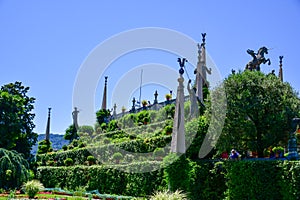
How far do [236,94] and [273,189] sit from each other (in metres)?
4.44

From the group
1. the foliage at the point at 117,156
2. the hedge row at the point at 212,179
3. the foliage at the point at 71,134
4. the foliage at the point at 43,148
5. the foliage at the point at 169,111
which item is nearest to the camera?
the hedge row at the point at 212,179

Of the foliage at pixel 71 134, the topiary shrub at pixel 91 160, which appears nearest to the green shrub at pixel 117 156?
the topiary shrub at pixel 91 160

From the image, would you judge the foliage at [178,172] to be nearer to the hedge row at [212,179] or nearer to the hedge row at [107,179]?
the hedge row at [212,179]

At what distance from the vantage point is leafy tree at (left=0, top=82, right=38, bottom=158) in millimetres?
27328

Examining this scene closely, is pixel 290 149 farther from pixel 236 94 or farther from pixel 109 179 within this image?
pixel 109 179

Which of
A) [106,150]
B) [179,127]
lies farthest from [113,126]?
[179,127]

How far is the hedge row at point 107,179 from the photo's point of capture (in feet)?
58.9

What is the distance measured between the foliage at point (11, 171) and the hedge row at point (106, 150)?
6.25 m

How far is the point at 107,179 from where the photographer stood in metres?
21.2

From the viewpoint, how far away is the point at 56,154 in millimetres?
31344

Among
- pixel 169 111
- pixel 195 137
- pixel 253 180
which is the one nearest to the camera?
pixel 253 180

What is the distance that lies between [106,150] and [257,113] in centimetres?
1421

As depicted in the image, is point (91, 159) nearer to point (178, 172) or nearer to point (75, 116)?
point (178, 172)

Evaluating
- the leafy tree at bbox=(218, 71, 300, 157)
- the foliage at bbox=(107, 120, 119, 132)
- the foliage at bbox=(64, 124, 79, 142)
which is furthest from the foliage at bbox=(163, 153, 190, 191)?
the foliage at bbox=(64, 124, 79, 142)
